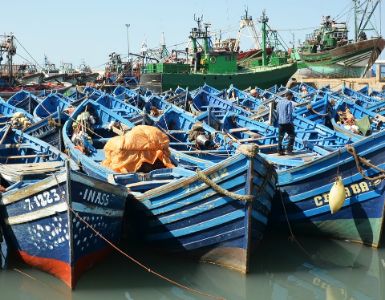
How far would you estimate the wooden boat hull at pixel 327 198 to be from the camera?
8.59m

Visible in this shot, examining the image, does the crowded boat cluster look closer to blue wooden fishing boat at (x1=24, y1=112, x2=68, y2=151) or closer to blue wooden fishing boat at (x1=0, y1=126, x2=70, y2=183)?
blue wooden fishing boat at (x1=0, y1=126, x2=70, y2=183)

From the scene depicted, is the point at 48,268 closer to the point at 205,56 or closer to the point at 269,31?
the point at 205,56

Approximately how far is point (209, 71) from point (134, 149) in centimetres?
2834

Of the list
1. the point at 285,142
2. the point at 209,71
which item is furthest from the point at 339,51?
the point at 285,142

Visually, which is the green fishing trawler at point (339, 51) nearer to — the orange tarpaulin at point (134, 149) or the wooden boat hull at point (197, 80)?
the wooden boat hull at point (197, 80)

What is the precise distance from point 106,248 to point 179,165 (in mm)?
2398

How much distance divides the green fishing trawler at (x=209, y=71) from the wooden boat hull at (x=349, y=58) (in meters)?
3.27

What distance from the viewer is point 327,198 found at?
29.4 feet

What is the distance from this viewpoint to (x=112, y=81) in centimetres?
4034

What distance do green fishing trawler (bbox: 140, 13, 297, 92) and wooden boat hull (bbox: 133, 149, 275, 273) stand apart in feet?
86.5

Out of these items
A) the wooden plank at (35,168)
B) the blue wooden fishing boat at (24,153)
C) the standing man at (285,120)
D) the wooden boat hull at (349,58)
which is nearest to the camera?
the wooden plank at (35,168)

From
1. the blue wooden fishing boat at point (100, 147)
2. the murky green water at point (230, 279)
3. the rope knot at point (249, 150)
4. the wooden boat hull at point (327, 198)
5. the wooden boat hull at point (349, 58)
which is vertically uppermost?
the wooden boat hull at point (349, 58)

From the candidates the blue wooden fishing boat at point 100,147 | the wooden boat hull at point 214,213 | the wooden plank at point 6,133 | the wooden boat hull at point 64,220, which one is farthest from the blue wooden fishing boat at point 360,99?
the wooden boat hull at point 64,220

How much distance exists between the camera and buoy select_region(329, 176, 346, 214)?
8.39m
